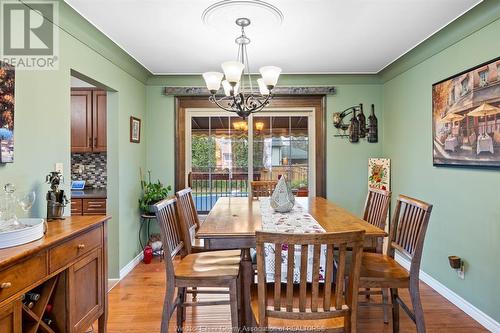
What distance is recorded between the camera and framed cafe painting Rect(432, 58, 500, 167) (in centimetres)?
238

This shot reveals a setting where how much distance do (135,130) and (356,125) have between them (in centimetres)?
283

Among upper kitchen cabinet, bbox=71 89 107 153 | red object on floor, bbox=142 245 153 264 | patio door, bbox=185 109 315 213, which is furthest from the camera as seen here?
patio door, bbox=185 109 315 213

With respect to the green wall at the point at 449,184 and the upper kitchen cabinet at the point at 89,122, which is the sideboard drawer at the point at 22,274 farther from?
the green wall at the point at 449,184

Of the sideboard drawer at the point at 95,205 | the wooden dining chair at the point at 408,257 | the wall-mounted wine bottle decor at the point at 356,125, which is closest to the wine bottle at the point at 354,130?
the wall-mounted wine bottle decor at the point at 356,125

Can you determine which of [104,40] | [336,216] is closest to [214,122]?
[104,40]

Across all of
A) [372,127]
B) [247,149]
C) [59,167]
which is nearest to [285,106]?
[247,149]

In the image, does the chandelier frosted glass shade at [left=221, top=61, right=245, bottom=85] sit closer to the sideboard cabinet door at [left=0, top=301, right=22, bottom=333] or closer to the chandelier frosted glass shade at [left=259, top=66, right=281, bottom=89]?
the chandelier frosted glass shade at [left=259, top=66, right=281, bottom=89]

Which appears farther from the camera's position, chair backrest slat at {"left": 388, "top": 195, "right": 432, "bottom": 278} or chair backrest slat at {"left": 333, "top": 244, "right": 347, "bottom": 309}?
chair backrest slat at {"left": 388, "top": 195, "right": 432, "bottom": 278}

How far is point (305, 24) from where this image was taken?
8.73 ft

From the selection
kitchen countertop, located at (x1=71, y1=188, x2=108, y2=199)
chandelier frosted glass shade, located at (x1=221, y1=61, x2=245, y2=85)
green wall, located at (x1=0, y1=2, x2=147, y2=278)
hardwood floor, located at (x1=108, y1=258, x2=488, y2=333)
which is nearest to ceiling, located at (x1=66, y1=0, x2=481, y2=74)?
green wall, located at (x1=0, y1=2, x2=147, y2=278)

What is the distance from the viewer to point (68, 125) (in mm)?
2539

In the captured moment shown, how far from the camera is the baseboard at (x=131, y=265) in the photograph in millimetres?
3484

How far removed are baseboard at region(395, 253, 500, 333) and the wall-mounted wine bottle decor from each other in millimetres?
1802

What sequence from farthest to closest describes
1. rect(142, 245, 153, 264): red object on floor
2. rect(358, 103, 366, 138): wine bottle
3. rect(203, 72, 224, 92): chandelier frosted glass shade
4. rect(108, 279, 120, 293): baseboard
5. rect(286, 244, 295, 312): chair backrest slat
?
rect(358, 103, 366, 138): wine bottle
rect(142, 245, 153, 264): red object on floor
rect(108, 279, 120, 293): baseboard
rect(203, 72, 224, 92): chandelier frosted glass shade
rect(286, 244, 295, 312): chair backrest slat
